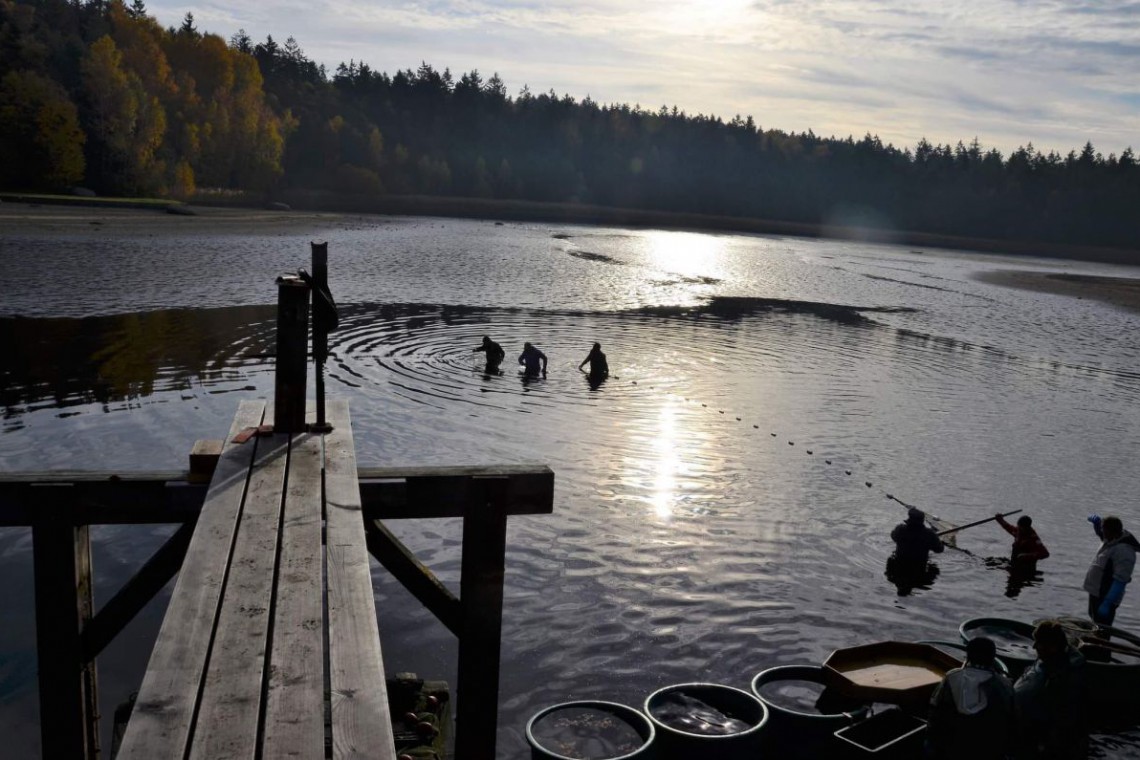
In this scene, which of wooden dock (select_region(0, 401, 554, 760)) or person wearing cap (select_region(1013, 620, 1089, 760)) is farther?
person wearing cap (select_region(1013, 620, 1089, 760))

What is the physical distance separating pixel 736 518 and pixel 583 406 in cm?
841

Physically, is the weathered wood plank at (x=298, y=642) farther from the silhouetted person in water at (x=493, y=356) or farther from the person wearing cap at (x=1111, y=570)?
the silhouetted person in water at (x=493, y=356)

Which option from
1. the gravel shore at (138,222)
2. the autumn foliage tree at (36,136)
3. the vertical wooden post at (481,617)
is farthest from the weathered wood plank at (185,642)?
the autumn foliage tree at (36,136)

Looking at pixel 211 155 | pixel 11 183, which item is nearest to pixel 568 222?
pixel 211 155

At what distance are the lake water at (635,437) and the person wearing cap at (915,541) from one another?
0.49m

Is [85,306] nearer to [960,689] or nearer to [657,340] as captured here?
[657,340]

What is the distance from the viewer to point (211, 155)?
115 m

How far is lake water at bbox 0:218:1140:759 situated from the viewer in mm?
12328

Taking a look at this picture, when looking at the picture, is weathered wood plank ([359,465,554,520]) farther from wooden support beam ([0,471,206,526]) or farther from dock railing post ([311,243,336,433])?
wooden support beam ([0,471,206,526])

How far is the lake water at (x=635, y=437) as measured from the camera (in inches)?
485

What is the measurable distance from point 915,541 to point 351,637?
1198cm

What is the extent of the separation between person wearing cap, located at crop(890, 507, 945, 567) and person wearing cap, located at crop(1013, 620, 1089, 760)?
635cm

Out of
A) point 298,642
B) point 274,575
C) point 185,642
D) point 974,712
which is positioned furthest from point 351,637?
point 974,712

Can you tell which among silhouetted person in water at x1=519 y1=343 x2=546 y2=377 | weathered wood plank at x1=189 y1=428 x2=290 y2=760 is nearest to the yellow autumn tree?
silhouetted person in water at x1=519 y1=343 x2=546 y2=377
